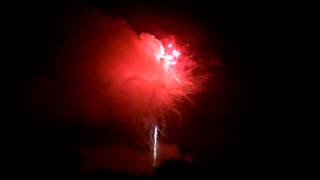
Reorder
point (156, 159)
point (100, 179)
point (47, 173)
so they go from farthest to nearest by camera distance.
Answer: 1. point (156, 159)
2. point (47, 173)
3. point (100, 179)

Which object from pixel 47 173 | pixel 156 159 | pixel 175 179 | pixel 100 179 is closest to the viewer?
pixel 175 179

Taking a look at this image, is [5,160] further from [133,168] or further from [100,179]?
[133,168]

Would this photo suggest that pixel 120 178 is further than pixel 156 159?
No

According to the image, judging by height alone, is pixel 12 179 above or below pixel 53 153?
below

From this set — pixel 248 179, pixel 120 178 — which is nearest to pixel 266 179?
pixel 248 179

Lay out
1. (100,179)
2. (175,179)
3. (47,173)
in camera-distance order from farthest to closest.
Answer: (47,173) < (100,179) < (175,179)

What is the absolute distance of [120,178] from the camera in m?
28.2

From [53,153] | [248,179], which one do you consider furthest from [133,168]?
[248,179]

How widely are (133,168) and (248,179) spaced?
6.90 m

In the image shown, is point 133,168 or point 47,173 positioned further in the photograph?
point 133,168

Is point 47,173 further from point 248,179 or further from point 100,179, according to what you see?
point 248,179

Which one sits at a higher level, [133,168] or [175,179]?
[133,168]

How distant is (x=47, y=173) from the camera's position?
29.5 metres

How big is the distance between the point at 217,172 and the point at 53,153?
902 centimetres
